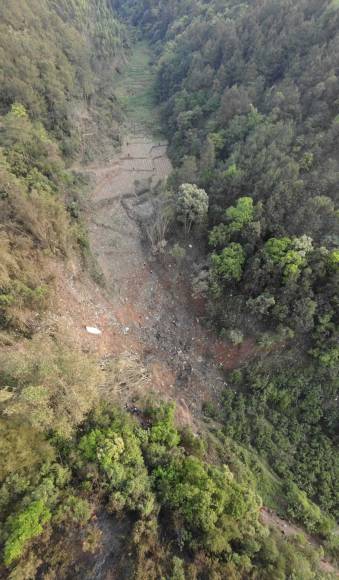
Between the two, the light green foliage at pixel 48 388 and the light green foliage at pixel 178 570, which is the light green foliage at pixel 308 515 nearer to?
the light green foliage at pixel 178 570

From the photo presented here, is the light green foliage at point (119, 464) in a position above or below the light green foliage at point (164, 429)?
above

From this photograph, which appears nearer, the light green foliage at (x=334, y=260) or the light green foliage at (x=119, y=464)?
the light green foliage at (x=119, y=464)

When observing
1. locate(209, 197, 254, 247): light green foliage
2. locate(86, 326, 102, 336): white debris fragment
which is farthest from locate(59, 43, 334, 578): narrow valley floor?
locate(209, 197, 254, 247): light green foliage

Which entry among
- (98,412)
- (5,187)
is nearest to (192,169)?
(5,187)

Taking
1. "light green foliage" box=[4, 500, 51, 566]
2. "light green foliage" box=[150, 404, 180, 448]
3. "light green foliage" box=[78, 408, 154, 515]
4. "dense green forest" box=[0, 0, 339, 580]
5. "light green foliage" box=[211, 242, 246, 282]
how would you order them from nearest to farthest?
"light green foliage" box=[4, 500, 51, 566]
"dense green forest" box=[0, 0, 339, 580]
"light green foliage" box=[78, 408, 154, 515]
"light green foliage" box=[150, 404, 180, 448]
"light green foliage" box=[211, 242, 246, 282]

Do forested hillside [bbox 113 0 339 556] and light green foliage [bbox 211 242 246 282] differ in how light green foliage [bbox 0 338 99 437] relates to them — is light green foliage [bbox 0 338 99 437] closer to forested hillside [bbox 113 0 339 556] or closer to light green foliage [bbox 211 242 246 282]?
forested hillside [bbox 113 0 339 556]

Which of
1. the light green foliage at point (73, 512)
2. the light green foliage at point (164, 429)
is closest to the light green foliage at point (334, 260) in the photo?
the light green foliage at point (164, 429)

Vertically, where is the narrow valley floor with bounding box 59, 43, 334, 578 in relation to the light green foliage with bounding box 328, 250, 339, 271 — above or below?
below
